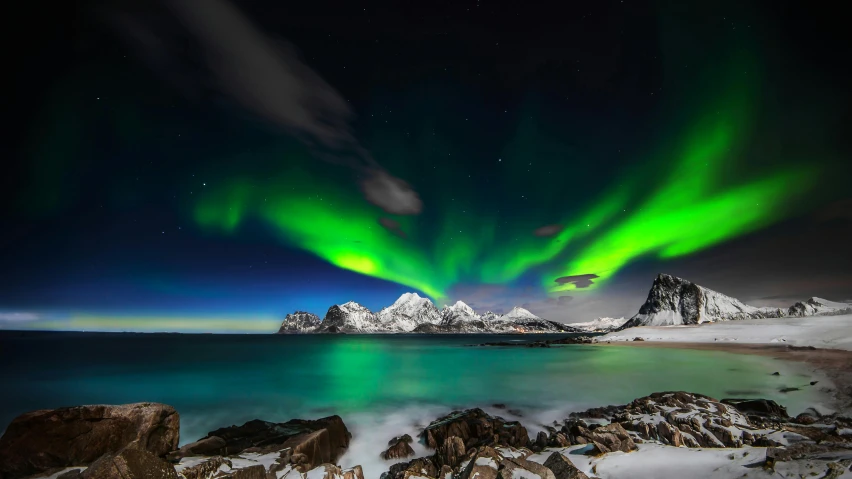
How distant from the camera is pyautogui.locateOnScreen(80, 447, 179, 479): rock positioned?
199 inches

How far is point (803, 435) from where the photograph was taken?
894 cm

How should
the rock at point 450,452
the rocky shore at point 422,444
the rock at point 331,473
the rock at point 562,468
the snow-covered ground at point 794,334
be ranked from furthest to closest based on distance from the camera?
the snow-covered ground at point 794,334 → the rock at point 450,452 → the rock at point 331,473 → the rock at point 562,468 → the rocky shore at point 422,444

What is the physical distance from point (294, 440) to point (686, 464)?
33.1ft

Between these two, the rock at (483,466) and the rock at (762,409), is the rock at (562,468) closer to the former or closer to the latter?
the rock at (483,466)

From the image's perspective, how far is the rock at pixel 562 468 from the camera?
6.82m

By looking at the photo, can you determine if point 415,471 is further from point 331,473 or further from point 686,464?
point 686,464

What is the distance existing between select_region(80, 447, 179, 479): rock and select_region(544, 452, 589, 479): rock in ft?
24.9

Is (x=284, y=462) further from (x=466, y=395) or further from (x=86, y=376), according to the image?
(x=86, y=376)

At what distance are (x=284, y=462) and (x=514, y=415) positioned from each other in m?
12.7

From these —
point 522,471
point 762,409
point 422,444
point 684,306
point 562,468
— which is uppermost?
point 684,306

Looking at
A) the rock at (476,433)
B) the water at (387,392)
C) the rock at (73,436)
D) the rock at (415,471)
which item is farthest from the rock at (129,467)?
the rock at (476,433)

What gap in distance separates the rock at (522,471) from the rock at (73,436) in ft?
28.5

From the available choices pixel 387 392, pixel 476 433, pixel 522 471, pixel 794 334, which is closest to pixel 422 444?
pixel 476 433

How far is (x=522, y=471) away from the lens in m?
6.86
